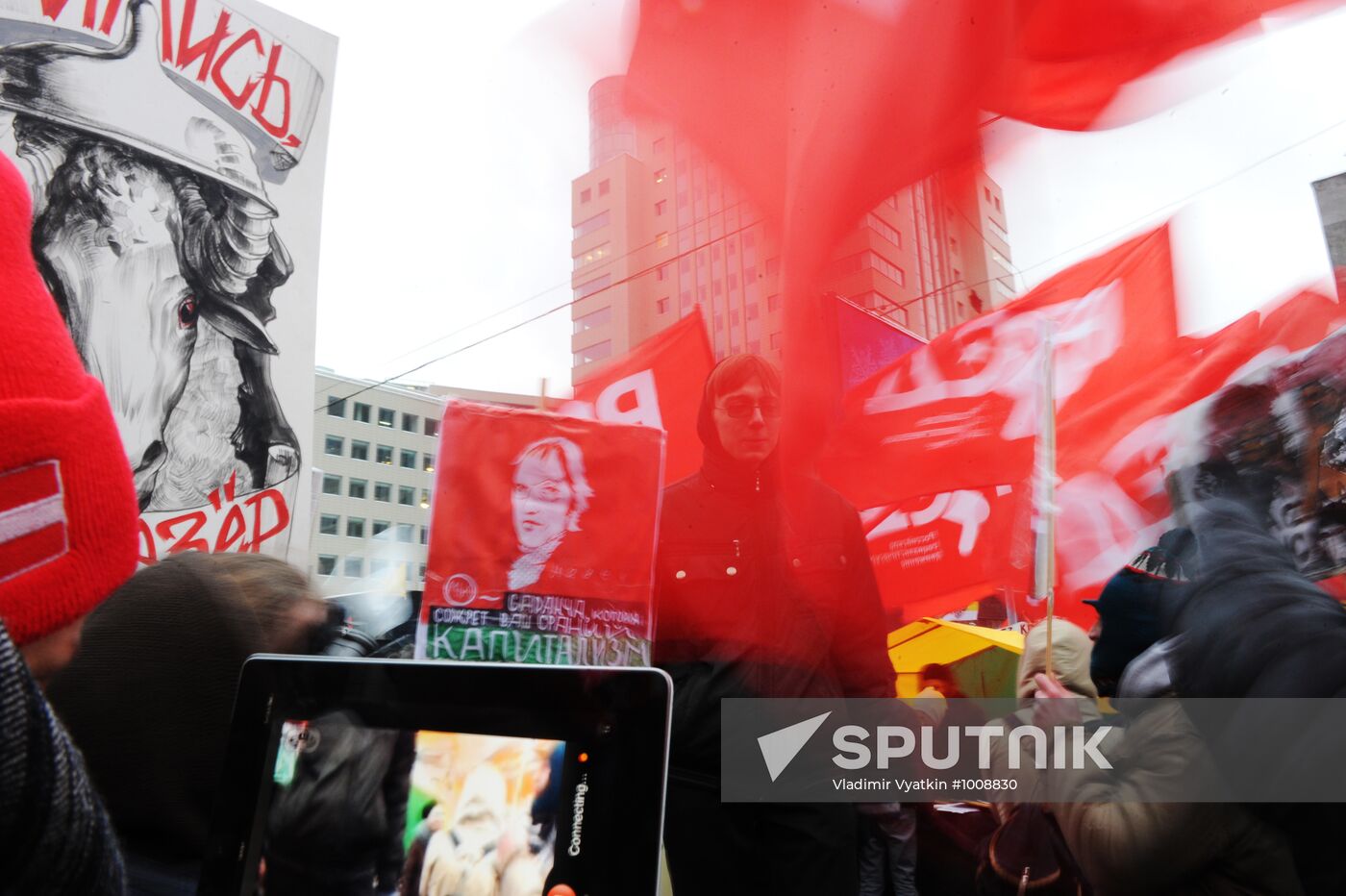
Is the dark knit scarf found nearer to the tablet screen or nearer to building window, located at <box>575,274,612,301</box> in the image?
the tablet screen

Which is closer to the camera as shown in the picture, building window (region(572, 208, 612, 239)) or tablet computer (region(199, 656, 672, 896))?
tablet computer (region(199, 656, 672, 896))

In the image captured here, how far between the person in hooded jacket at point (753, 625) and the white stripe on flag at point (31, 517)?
3.23 feet

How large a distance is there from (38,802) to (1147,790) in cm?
129

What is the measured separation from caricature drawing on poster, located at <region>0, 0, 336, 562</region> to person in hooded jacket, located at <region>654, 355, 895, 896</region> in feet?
3.44

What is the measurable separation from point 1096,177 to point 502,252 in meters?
1.07

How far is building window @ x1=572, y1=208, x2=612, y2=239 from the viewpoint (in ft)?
5.24

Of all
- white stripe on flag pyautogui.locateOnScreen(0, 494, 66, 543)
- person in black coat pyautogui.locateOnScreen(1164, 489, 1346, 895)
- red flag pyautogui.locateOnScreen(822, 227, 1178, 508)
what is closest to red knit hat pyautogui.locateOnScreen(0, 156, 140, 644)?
white stripe on flag pyautogui.locateOnScreen(0, 494, 66, 543)

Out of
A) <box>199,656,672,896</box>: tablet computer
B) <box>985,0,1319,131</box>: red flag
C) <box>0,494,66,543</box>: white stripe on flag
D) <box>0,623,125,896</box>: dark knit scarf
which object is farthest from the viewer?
<box>985,0,1319,131</box>: red flag

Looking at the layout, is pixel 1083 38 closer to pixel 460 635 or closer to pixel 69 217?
pixel 460 635

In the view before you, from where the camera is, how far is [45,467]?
0.51 meters

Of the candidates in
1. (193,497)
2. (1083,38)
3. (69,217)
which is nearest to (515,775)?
(1083,38)

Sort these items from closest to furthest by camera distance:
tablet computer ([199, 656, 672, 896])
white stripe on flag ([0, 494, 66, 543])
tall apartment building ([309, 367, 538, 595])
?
white stripe on flag ([0, 494, 66, 543])
tablet computer ([199, 656, 672, 896])
tall apartment building ([309, 367, 538, 595])

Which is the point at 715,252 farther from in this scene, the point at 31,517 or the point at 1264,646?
the point at 31,517

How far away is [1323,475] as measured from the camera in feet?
3.98
